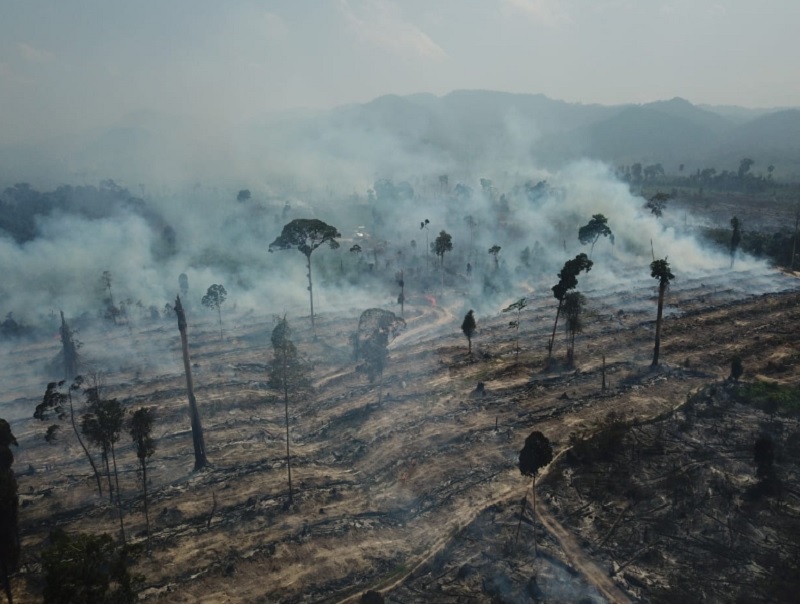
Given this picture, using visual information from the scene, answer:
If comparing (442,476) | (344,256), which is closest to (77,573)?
(442,476)

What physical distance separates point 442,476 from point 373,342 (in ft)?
69.8

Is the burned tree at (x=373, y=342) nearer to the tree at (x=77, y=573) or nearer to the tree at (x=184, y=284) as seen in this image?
the tree at (x=77, y=573)

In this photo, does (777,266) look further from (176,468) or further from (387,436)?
(176,468)

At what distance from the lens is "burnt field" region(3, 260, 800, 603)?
79.3 feet

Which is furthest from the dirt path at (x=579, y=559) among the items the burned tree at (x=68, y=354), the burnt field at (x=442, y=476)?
the burned tree at (x=68, y=354)

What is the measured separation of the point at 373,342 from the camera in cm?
5134

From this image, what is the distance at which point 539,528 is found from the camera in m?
26.3

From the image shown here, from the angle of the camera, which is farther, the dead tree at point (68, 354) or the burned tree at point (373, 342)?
the dead tree at point (68, 354)

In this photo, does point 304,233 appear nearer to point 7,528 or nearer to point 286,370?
point 286,370

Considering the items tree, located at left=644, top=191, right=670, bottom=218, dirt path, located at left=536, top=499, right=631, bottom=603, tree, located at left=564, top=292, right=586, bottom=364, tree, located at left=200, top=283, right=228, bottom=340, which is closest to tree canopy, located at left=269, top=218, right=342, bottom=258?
tree, located at left=200, top=283, right=228, bottom=340

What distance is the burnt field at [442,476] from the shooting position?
79.3 ft

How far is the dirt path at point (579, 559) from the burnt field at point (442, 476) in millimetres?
86

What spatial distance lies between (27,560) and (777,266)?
10003 centimetres

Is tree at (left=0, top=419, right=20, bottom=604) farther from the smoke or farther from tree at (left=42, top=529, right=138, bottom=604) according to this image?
the smoke
